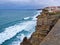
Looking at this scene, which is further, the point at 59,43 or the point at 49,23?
the point at 49,23

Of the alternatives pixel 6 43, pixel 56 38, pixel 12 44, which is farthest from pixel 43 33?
pixel 6 43

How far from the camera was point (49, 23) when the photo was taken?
8.33 meters

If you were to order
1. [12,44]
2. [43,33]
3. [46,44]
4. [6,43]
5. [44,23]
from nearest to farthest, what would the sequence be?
[46,44] < [43,33] < [44,23] < [12,44] < [6,43]

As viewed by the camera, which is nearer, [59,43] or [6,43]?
[59,43]

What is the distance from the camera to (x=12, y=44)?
78.2 feet

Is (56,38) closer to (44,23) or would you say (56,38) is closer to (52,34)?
(52,34)

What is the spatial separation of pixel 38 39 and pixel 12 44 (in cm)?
1600

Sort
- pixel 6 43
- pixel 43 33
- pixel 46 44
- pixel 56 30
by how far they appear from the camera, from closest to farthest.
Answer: pixel 46 44 → pixel 56 30 → pixel 43 33 → pixel 6 43

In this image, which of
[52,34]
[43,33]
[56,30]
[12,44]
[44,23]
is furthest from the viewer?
[12,44]

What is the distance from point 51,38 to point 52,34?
35cm

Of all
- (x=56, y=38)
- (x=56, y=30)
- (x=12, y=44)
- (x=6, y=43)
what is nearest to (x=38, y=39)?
(x=56, y=30)

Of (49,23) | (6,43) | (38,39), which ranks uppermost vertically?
(49,23)

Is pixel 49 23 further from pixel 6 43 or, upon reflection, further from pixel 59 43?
pixel 6 43

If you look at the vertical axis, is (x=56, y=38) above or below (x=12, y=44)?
above
